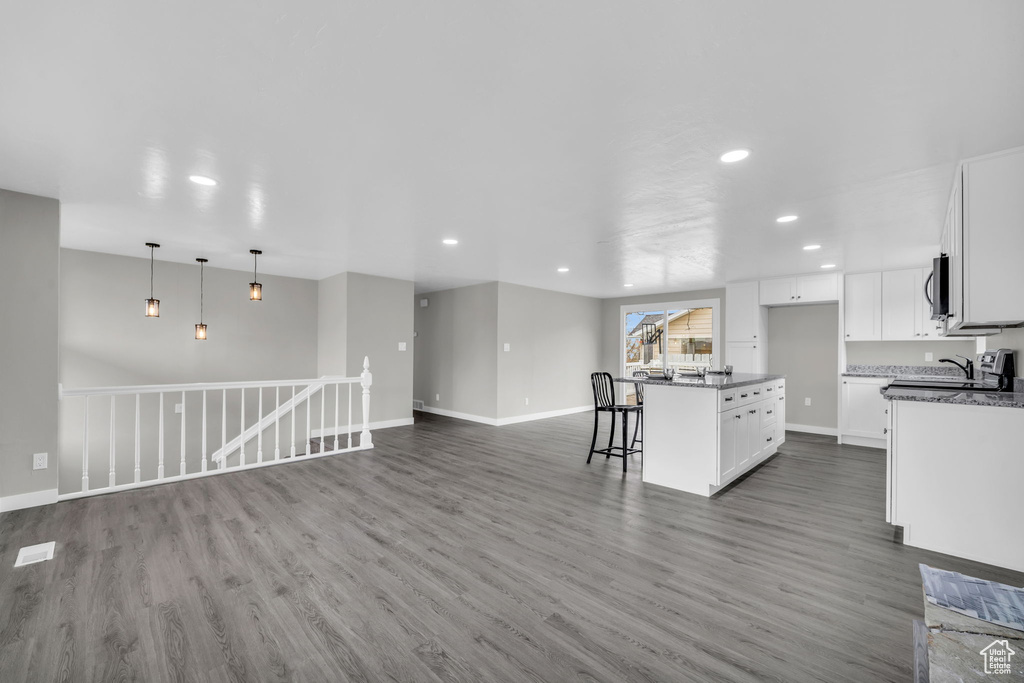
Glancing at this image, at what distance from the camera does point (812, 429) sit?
6.60 metres

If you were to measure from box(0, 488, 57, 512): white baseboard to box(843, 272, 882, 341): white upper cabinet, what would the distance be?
878cm

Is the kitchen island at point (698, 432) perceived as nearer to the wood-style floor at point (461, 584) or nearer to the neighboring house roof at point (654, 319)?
the wood-style floor at point (461, 584)

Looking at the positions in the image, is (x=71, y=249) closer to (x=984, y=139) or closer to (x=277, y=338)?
(x=277, y=338)

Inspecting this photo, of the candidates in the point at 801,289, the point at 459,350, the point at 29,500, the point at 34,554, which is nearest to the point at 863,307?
the point at 801,289

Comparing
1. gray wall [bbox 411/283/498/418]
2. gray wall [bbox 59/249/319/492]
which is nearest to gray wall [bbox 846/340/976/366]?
gray wall [bbox 411/283/498/418]

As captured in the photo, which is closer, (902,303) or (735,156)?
(735,156)

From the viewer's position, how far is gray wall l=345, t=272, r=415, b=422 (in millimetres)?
6465

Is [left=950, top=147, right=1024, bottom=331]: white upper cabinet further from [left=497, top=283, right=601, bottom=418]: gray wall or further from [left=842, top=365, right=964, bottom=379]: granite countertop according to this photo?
[left=497, top=283, right=601, bottom=418]: gray wall

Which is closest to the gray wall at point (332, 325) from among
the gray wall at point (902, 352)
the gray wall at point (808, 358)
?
the gray wall at point (808, 358)

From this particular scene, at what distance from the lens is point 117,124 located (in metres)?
2.19

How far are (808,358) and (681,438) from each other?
4.15 m

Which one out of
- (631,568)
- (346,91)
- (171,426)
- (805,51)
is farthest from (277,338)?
(805,51)

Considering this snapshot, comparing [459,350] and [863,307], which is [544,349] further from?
[863,307]

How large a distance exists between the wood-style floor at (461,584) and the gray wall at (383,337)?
2.76 meters
